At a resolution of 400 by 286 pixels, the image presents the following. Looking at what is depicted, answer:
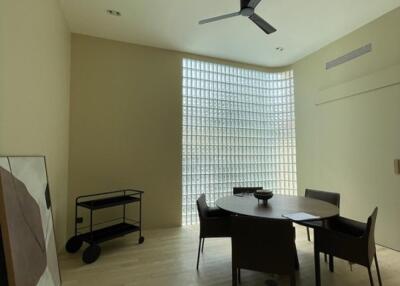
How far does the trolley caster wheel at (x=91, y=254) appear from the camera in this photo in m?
2.79

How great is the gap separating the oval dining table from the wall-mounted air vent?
237cm

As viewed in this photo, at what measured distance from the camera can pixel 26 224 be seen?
5.13 feet

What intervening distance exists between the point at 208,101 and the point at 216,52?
0.87 meters

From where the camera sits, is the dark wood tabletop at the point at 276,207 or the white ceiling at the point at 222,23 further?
the white ceiling at the point at 222,23

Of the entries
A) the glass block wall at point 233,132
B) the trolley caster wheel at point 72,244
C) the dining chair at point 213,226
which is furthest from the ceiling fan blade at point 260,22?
the trolley caster wheel at point 72,244

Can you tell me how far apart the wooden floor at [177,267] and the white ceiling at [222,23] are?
3061mm

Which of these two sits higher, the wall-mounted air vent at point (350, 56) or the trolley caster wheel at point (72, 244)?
the wall-mounted air vent at point (350, 56)

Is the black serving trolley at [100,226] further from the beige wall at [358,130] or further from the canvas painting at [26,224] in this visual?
the beige wall at [358,130]

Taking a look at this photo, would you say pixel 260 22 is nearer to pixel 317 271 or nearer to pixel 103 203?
pixel 317 271

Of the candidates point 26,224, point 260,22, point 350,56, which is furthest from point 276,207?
point 350,56

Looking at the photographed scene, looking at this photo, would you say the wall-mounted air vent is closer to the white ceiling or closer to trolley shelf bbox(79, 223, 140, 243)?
the white ceiling

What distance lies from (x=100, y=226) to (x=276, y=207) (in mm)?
2636

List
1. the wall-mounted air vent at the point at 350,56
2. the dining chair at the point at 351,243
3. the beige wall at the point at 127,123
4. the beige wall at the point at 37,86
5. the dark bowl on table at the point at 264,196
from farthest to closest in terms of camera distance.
A: 1. the beige wall at the point at 127,123
2. the wall-mounted air vent at the point at 350,56
3. the dark bowl on table at the point at 264,196
4. the dining chair at the point at 351,243
5. the beige wall at the point at 37,86

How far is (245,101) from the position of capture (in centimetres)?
472
